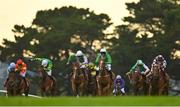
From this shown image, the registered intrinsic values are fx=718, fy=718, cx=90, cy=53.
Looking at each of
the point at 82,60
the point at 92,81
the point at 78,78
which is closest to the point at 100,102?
the point at 78,78

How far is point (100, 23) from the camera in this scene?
63.6 meters

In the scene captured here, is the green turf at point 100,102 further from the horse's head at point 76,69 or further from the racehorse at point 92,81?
the racehorse at point 92,81

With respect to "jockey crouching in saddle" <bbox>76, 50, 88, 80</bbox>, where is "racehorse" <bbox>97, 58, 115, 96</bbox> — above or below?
below

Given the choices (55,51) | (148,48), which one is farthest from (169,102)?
(55,51)

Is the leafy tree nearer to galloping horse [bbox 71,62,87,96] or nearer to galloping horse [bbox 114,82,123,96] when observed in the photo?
galloping horse [bbox 114,82,123,96]

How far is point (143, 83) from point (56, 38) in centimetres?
3315

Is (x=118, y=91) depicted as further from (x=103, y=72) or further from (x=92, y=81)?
(x=103, y=72)

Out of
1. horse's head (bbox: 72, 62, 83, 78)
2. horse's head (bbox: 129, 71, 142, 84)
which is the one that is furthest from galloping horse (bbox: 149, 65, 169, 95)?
horse's head (bbox: 129, 71, 142, 84)

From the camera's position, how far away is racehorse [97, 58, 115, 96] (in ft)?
71.6

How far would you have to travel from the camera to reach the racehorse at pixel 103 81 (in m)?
21.8

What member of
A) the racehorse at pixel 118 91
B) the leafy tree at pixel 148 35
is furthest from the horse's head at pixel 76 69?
the leafy tree at pixel 148 35

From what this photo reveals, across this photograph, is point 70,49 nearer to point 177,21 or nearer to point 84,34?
point 84,34

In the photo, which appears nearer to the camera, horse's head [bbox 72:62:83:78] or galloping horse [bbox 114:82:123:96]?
horse's head [bbox 72:62:83:78]

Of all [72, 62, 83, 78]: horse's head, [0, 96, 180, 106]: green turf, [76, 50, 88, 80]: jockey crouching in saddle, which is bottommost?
[0, 96, 180, 106]: green turf
